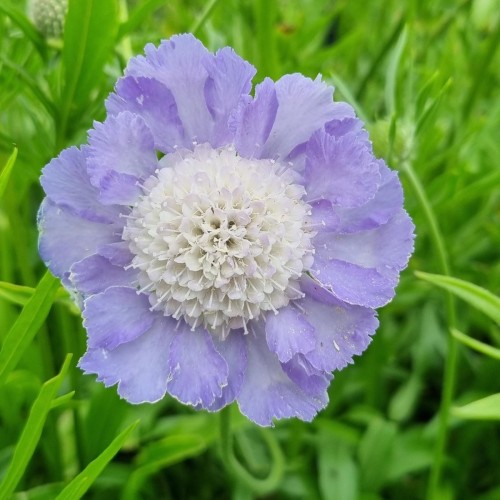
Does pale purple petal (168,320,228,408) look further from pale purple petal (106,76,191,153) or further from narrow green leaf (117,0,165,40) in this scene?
narrow green leaf (117,0,165,40)

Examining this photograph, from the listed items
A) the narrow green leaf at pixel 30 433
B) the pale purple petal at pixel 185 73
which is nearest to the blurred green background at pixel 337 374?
the narrow green leaf at pixel 30 433

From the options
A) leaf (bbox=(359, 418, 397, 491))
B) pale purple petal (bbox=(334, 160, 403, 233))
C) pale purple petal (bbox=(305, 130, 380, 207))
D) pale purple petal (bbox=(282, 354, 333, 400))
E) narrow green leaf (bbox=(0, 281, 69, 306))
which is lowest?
leaf (bbox=(359, 418, 397, 491))

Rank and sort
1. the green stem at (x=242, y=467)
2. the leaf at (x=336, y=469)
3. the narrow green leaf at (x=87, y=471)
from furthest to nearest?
the leaf at (x=336, y=469) < the green stem at (x=242, y=467) < the narrow green leaf at (x=87, y=471)

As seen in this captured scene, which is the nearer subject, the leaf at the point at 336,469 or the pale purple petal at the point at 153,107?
the pale purple petal at the point at 153,107

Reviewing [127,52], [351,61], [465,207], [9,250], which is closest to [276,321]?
[127,52]

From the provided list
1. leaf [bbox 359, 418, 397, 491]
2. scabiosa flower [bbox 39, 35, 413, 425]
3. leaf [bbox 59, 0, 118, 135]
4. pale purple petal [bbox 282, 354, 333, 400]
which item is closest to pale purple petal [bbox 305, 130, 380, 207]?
scabiosa flower [bbox 39, 35, 413, 425]

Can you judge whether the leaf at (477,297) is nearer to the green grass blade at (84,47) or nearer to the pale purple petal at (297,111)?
the pale purple petal at (297,111)

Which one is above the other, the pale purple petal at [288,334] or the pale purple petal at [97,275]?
the pale purple petal at [97,275]
